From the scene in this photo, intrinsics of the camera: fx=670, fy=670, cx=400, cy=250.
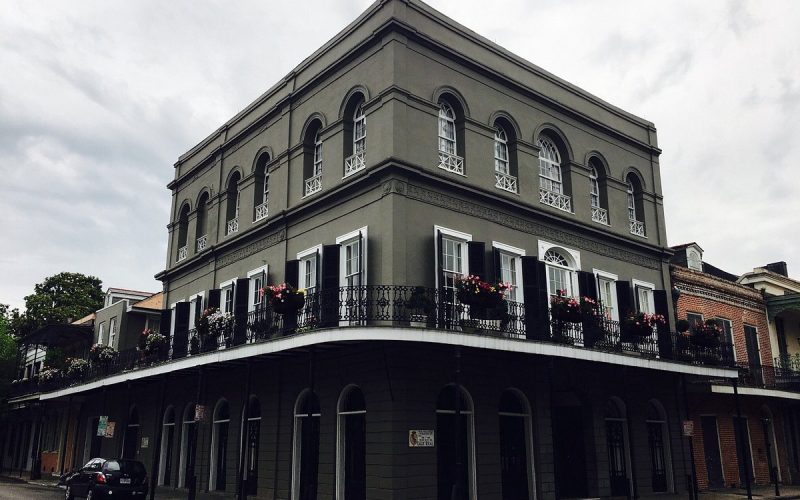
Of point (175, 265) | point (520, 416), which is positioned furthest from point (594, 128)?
point (175, 265)

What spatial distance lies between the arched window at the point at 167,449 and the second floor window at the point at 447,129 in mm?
13293

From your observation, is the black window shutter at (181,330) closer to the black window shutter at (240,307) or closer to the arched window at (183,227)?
the black window shutter at (240,307)

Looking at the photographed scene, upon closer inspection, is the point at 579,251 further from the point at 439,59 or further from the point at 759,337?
the point at 759,337

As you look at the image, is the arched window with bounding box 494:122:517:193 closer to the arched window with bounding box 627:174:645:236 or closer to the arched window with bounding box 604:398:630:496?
the arched window with bounding box 627:174:645:236

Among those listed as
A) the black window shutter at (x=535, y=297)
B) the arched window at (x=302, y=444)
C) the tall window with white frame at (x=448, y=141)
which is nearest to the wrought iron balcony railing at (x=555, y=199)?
the black window shutter at (x=535, y=297)

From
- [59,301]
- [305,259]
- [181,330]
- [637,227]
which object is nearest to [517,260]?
[305,259]

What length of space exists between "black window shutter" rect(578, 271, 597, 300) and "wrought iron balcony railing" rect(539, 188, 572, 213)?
6.84 ft

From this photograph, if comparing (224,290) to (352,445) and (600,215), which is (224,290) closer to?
(352,445)

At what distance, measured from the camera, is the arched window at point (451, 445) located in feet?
46.8

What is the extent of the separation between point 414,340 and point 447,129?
252 inches

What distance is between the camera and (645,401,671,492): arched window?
61.7 ft

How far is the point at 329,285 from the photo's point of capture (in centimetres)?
1486

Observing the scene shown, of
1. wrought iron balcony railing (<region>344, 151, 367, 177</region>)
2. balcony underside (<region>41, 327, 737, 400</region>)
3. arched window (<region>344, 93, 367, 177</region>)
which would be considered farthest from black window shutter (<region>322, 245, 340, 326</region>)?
arched window (<region>344, 93, 367, 177</region>)

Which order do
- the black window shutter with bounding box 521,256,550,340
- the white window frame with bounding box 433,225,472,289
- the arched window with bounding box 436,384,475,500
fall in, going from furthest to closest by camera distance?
1. the black window shutter with bounding box 521,256,550,340
2. the white window frame with bounding box 433,225,472,289
3. the arched window with bounding box 436,384,475,500
